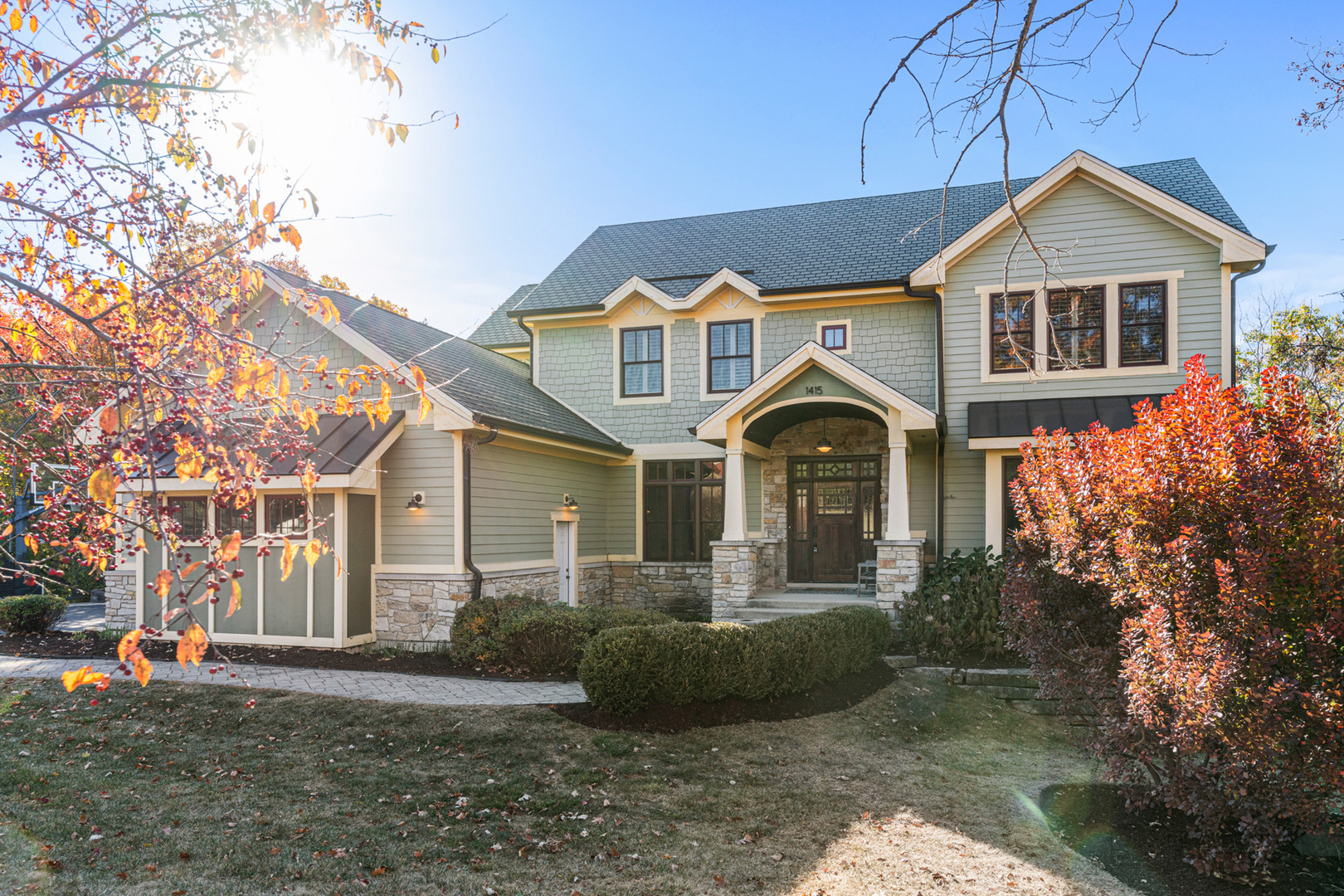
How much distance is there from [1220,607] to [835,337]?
1039cm

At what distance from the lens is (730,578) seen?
41.9 feet

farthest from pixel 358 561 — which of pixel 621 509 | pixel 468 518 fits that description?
pixel 621 509

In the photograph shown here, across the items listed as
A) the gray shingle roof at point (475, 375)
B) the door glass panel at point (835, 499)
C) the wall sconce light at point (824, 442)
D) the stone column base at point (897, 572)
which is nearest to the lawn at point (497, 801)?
the stone column base at point (897, 572)

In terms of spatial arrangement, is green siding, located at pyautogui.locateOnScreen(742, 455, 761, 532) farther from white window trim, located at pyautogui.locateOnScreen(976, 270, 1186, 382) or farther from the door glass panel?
white window trim, located at pyautogui.locateOnScreen(976, 270, 1186, 382)

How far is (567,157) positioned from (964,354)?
8.78 metres

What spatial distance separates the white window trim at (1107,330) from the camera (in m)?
12.4

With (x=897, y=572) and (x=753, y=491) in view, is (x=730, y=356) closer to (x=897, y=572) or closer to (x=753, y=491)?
(x=753, y=491)

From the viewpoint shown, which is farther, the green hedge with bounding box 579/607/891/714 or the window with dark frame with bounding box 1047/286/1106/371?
the window with dark frame with bounding box 1047/286/1106/371

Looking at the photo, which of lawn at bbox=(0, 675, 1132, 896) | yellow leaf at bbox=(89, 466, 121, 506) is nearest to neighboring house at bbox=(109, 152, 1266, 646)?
lawn at bbox=(0, 675, 1132, 896)

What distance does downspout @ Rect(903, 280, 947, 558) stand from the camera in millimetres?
13156

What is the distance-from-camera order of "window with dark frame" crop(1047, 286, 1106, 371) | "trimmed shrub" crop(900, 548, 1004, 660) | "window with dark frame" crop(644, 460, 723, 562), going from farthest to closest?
"window with dark frame" crop(644, 460, 723, 562)
"window with dark frame" crop(1047, 286, 1106, 371)
"trimmed shrub" crop(900, 548, 1004, 660)

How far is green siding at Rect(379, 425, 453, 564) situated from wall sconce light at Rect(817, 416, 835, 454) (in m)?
6.44

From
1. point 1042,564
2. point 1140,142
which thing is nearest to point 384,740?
point 1042,564

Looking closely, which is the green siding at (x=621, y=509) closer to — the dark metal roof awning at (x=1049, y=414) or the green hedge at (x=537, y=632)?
the green hedge at (x=537, y=632)
